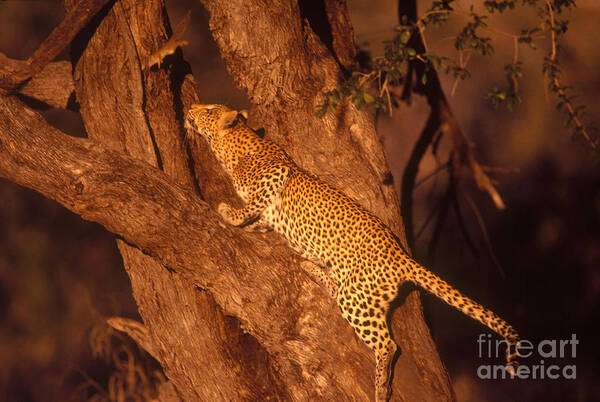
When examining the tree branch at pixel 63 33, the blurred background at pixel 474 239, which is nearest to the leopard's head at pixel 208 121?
the tree branch at pixel 63 33

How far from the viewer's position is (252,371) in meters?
4.22

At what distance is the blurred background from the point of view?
8.26 metres

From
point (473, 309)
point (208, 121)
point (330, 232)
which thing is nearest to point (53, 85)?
point (208, 121)

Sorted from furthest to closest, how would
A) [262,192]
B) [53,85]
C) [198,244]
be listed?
[53,85], [262,192], [198,244]

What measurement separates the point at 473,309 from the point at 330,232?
1039 mm

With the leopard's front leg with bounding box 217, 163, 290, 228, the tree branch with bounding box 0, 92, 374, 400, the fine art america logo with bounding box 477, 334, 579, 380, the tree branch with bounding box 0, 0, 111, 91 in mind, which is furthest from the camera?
the fine art america logo with bounding box 477, 334, 579, 380

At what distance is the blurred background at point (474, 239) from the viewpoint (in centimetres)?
826

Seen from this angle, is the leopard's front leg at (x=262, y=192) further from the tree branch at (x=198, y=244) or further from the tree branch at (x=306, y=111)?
the tree branch at (x=306, y=111)

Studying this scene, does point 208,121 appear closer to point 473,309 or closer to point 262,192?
point 262,192

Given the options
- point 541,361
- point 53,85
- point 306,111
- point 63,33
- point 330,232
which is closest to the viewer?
point 330,232

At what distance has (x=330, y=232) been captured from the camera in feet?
12.3

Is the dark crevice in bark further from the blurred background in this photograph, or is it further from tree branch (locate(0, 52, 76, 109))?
the blurred background

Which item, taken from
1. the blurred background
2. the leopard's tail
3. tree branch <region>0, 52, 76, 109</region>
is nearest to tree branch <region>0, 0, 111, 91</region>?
tree branch <region>0, 52, 76, 109</region>

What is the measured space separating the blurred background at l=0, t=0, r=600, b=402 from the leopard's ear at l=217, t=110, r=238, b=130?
4.10 m
